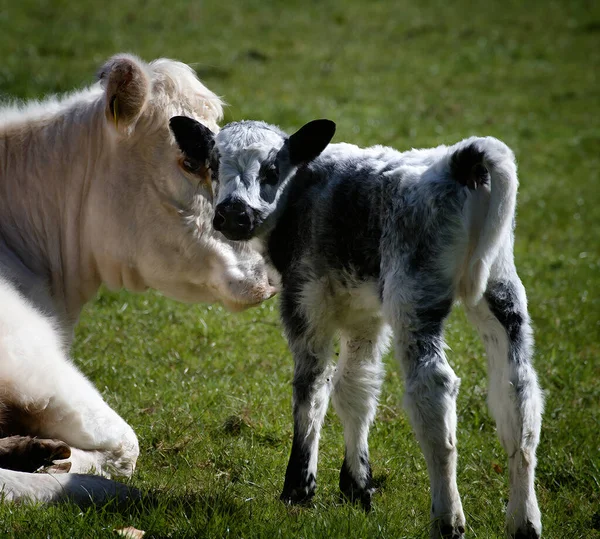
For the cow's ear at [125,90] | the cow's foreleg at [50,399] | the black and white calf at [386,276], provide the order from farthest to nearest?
the cow's ear at [125,90]
the cow's foreleg at [50,399]
the black and white calf at [386,276]

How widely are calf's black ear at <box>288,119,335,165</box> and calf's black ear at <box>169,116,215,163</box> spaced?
1.53 feet

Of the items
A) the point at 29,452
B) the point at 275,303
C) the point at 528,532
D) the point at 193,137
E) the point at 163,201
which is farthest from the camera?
the point at 275,303

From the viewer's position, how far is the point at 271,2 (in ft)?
69.6

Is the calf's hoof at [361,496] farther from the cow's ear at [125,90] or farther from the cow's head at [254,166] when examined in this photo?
the cow's ear at [125,90]

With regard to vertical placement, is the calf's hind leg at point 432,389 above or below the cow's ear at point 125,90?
below

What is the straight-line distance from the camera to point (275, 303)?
8.41 meters

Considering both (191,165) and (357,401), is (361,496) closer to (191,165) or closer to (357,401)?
(357,401)

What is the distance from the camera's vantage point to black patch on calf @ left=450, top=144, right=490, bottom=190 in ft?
13.6

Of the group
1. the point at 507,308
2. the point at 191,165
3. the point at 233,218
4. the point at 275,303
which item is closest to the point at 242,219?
the point at 233,218

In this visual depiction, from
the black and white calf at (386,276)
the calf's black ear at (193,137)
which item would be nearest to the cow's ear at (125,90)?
the calf's black ear at (193,137)

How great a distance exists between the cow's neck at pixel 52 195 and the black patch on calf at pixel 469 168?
2.35 meters

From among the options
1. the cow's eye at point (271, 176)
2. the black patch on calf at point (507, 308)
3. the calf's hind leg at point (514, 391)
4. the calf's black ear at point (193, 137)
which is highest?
the calf's black ear at point (193, 137)

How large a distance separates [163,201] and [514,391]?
7.64 feet

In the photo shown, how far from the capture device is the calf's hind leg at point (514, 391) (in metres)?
4.16
